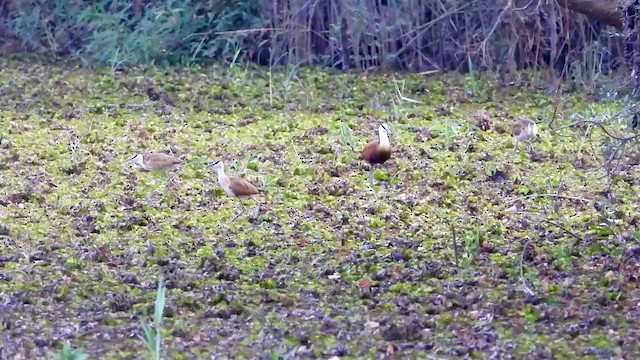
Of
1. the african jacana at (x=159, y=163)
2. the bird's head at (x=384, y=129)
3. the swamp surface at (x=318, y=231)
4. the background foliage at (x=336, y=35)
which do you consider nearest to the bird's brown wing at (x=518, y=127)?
the swamp surface at (x=318, y=231)

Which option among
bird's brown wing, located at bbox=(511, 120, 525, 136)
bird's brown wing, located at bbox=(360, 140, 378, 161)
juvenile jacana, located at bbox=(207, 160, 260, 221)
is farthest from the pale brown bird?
bird's brown wing, located at bbox=(511, 120, 525, 136)

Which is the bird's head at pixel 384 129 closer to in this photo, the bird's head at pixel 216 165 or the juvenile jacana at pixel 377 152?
the juvenile jacana at pixel 377 152

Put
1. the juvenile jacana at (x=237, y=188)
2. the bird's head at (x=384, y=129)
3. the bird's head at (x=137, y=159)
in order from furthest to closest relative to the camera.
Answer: the bird's head at (x=384, y=129) < the bird's head at (x=137, y=159) < the juvenile jacana at (x=237, y=188)

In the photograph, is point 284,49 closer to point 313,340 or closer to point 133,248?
point 133,248

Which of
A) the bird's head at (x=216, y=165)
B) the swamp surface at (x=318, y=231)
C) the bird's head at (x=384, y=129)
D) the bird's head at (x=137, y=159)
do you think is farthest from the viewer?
the bird's head at (x=384, y=129)

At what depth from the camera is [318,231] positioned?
19.0 ft

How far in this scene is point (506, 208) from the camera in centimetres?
621

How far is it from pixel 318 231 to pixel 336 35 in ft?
19.5

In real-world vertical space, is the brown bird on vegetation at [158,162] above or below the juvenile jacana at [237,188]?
below

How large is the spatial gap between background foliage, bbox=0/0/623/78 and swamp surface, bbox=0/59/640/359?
3.40 feet

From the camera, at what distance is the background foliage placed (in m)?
10.8

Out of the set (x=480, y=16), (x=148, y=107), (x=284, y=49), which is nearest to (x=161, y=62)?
(x=284, y=49)

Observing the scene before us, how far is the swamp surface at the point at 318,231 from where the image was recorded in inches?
166

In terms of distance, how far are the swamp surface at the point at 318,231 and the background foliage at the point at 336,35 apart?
1.04 m
